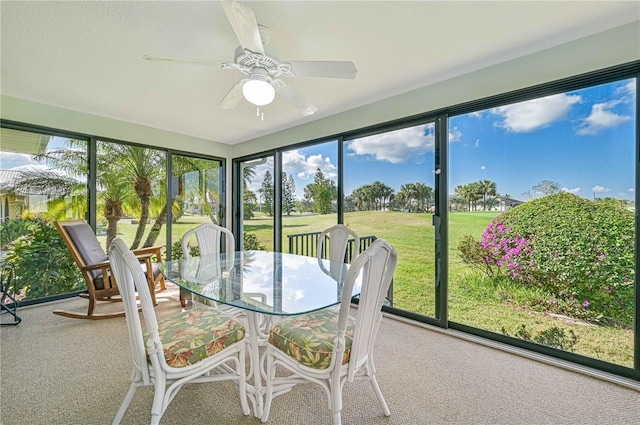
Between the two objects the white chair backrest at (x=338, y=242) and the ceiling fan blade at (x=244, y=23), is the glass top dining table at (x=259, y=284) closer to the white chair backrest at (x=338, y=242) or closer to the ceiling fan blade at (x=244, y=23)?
the white chair backrest at (x=338, y=242)

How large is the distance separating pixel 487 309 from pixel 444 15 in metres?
2.42

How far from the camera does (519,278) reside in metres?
2.42

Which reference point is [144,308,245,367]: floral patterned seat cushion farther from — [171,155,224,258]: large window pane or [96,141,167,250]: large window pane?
[171,155,224,258]: large window pane

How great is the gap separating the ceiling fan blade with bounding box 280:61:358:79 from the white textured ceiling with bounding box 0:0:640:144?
1.08ft

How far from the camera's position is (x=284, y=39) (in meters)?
2.06

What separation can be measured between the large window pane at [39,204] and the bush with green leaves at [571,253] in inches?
194

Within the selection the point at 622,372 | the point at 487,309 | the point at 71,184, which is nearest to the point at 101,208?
the point at 71,184

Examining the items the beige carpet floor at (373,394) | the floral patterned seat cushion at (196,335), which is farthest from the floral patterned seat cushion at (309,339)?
the beige carpet floor at (373,394)

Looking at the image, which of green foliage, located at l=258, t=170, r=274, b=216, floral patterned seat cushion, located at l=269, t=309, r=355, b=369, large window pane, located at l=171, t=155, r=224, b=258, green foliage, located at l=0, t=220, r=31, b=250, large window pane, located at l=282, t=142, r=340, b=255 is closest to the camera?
floral patterned seat cushion, located at l=269, t=309, r=355, b=369

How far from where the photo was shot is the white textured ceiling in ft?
5.84

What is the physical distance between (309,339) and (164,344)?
2.47 ft

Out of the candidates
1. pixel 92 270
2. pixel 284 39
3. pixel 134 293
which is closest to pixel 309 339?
pixel 134 293

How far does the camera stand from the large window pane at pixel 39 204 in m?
3.23

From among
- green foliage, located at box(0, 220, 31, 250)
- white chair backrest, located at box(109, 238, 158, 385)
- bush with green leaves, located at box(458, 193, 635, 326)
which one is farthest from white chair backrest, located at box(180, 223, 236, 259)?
bush with green leaves, located at box(458, 193, 635, 326)
